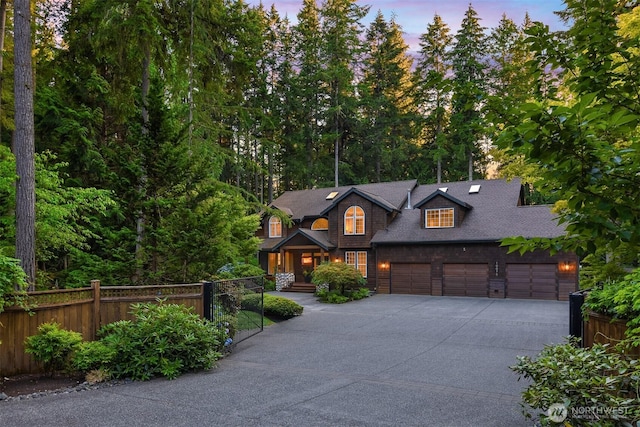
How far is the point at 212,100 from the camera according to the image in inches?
567

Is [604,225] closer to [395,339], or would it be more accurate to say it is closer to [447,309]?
[395,339]

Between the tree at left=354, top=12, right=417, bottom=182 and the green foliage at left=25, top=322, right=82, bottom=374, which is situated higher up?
the tree at left=354, top=12, right=417, bottom=182

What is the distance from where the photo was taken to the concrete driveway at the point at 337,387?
5211 mm

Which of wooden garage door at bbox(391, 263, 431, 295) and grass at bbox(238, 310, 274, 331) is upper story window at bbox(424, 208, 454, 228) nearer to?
wooden garage door at bbox(391, 263, 431, 295)

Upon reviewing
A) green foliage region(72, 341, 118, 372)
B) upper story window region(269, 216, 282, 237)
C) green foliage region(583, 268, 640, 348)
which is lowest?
green foliage region(72, 341, 118, 372)

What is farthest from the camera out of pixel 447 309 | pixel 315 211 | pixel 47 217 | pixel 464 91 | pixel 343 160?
pixel 343 160

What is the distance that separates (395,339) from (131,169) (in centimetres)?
798

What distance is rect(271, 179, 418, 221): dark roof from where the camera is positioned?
23953 millimetres

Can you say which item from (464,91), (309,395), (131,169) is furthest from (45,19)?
(464,91)

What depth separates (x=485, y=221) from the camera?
68.3 feet

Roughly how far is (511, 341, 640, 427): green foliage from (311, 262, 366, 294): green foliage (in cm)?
1504

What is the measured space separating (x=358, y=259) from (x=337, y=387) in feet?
55.9

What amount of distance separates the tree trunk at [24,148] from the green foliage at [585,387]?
8.55 m

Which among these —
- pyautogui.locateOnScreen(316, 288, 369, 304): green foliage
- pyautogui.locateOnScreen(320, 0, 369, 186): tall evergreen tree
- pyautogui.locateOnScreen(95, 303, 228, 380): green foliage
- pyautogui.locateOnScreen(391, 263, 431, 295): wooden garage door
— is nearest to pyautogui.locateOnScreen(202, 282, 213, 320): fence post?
pyautogui.locateOnScreen(95, 303, 228, 380): green foliage
